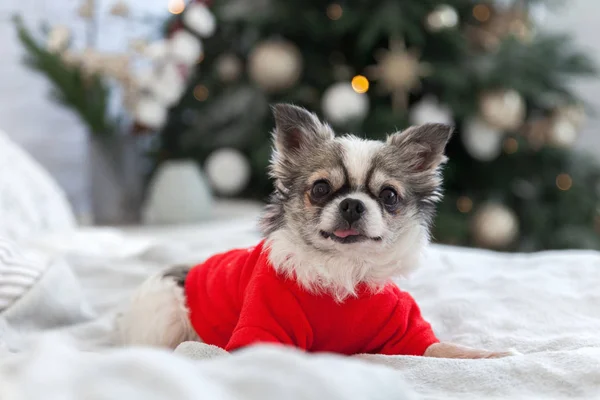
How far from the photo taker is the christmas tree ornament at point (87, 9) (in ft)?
11.4

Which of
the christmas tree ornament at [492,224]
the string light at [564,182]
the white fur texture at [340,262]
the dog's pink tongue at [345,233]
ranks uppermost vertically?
the dog's pink tongue at [345,233]

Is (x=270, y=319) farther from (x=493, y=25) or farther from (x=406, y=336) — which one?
(x=493, y=25)

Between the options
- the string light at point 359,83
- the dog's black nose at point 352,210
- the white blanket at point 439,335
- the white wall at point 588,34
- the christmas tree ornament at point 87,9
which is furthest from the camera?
the white wall at point 588,34

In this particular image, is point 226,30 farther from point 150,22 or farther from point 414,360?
point 414,360

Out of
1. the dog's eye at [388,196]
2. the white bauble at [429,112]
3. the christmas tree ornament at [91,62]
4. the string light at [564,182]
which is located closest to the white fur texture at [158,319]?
the dog's eye at [388,196]

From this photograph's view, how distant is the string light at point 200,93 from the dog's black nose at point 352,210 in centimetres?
256

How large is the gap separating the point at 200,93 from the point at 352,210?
2608 mm

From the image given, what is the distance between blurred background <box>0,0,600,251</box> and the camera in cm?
308

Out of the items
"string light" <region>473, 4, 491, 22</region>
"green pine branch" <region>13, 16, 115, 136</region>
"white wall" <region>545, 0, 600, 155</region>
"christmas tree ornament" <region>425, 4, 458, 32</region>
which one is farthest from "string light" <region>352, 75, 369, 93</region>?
"white wall" <region>545, 0, 600, 155</region>

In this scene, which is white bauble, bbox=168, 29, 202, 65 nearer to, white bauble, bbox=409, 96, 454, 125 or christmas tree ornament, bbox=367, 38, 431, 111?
christmas tree ornament, bbox=367, 38, 431, 111

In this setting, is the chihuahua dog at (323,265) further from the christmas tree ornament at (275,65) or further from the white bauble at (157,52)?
the white bauble at (157,52)

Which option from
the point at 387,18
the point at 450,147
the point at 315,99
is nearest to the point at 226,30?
the point at 315,99

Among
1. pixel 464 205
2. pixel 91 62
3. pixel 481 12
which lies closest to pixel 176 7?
pixel 91 62

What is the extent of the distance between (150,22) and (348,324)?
10.0 ft
